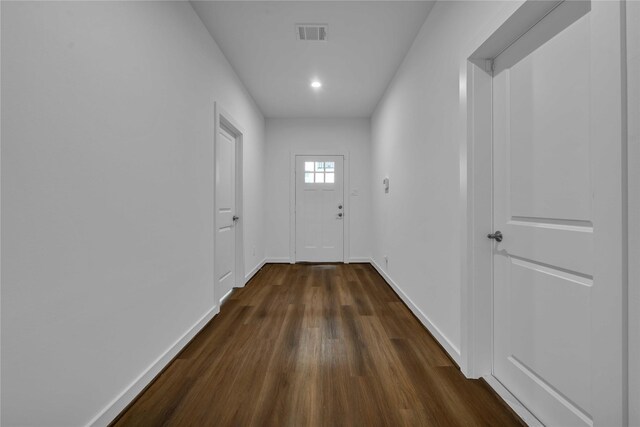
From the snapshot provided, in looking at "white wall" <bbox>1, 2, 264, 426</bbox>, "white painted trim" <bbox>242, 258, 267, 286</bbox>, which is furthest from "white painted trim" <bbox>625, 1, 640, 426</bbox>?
"white painted trim" <bbox>242, 258, 267, 286</bbox>

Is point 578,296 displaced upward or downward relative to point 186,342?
upward

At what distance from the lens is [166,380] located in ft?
5.43

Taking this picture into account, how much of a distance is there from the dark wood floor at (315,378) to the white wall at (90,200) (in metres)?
0.28

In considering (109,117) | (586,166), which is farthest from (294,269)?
(586,166)

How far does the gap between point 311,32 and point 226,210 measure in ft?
6.57

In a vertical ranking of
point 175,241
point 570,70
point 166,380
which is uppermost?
point 570,70

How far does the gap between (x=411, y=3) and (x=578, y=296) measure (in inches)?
89.4

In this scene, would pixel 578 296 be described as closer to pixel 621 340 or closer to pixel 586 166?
pixel 621 340

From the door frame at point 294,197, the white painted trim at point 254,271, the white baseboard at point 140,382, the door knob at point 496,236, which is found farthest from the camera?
the door frame at point 294,197

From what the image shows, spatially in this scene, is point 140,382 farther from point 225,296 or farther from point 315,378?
point 225,296

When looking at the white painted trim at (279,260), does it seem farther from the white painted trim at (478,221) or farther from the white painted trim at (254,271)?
the white painted trim at (478,221)

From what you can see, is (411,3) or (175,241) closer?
(175,241)

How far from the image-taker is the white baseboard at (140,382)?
1.29 meters

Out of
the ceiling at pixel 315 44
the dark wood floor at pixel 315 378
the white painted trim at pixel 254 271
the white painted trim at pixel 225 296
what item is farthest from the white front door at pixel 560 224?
the white painted trim at pixel 254 271
